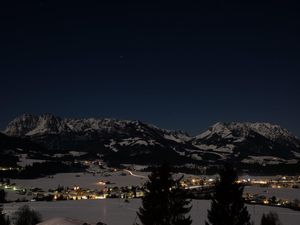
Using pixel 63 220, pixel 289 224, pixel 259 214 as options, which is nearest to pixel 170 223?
pixel 63 220

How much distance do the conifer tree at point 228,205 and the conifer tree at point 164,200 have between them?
303cm

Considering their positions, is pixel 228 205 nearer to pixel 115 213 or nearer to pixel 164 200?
pixel 164 200

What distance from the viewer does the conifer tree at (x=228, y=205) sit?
37844 mm

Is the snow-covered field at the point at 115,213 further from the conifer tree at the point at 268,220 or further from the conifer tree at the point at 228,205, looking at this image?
the conifer tree at the point at 228,205

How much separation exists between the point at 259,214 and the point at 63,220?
135763 mm

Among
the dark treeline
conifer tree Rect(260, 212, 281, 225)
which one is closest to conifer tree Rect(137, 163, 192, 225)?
the dark treeline

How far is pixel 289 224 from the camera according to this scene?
143 meters

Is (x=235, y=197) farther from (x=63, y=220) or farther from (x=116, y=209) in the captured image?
(x=116, y=209)

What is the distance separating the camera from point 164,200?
41219 millimetres

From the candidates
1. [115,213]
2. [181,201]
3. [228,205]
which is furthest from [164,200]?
[115,213]

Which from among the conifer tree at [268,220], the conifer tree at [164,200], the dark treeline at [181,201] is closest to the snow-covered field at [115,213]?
the conifer tree at [268,220]

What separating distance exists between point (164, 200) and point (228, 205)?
5.83 metres

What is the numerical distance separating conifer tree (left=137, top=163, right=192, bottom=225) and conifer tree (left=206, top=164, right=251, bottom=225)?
3.03 metres

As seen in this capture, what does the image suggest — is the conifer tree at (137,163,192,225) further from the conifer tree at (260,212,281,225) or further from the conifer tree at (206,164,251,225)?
the conifer tree at (260,212,281,225)
